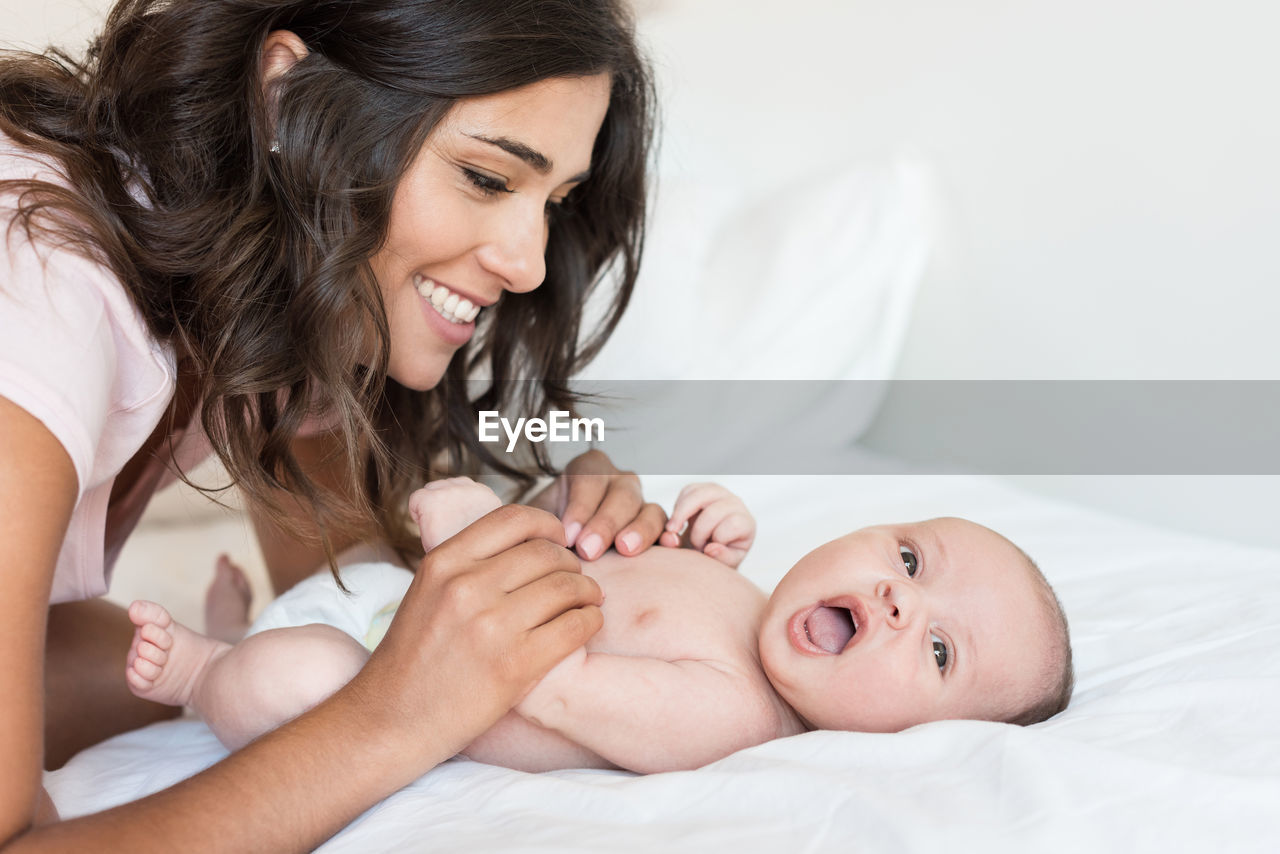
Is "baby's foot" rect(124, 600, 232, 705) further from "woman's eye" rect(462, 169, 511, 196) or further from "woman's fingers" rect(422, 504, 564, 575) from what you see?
"woman's eye" rect(462, 169, 511, 196)

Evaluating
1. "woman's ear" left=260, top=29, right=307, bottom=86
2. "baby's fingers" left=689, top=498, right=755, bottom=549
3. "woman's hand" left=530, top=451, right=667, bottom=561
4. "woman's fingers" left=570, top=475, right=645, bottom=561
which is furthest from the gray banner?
"woman's ear" left=260, top=29, right=307, bottom=86

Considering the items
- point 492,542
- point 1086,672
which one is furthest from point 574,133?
point 1086,672

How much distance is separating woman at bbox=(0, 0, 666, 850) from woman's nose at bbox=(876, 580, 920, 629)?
0.94ft

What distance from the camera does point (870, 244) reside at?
190cm

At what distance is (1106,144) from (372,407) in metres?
1.24

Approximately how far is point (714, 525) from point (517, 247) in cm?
39

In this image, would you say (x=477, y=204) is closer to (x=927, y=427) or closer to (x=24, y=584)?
(x=24, y=584)

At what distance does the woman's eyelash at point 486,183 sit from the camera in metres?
1.09

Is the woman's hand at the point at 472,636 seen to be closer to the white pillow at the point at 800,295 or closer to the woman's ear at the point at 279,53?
the woman's ear at the point at 279,53

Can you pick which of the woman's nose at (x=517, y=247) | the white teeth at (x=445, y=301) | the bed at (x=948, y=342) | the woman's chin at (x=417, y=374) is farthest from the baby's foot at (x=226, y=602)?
the woman's nose at (x=517, y=247)

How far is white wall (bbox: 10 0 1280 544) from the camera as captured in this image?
60.1 inches

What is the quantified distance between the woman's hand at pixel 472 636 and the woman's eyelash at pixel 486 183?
1.27ft

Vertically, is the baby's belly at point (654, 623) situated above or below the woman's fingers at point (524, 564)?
below

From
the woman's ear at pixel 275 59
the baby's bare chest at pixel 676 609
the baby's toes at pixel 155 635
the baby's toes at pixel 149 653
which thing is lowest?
the baby's toes at pixel 149 653
